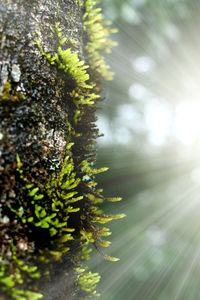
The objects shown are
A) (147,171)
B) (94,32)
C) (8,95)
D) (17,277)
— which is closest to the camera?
(17,277)

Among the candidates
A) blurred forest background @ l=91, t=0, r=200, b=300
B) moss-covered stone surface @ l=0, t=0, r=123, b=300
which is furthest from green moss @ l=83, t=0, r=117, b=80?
blurred forest background @ l=91, t=0, r=200, b=300

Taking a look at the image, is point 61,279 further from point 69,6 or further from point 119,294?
point 119,294

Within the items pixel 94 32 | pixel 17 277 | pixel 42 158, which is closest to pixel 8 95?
pixel 42 158

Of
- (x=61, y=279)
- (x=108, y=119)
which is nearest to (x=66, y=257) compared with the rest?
(x=61, y=279)

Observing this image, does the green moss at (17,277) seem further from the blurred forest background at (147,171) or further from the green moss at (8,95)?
the blurred forest background at (147,171)

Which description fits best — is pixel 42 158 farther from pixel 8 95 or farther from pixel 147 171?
pixel 147 171
